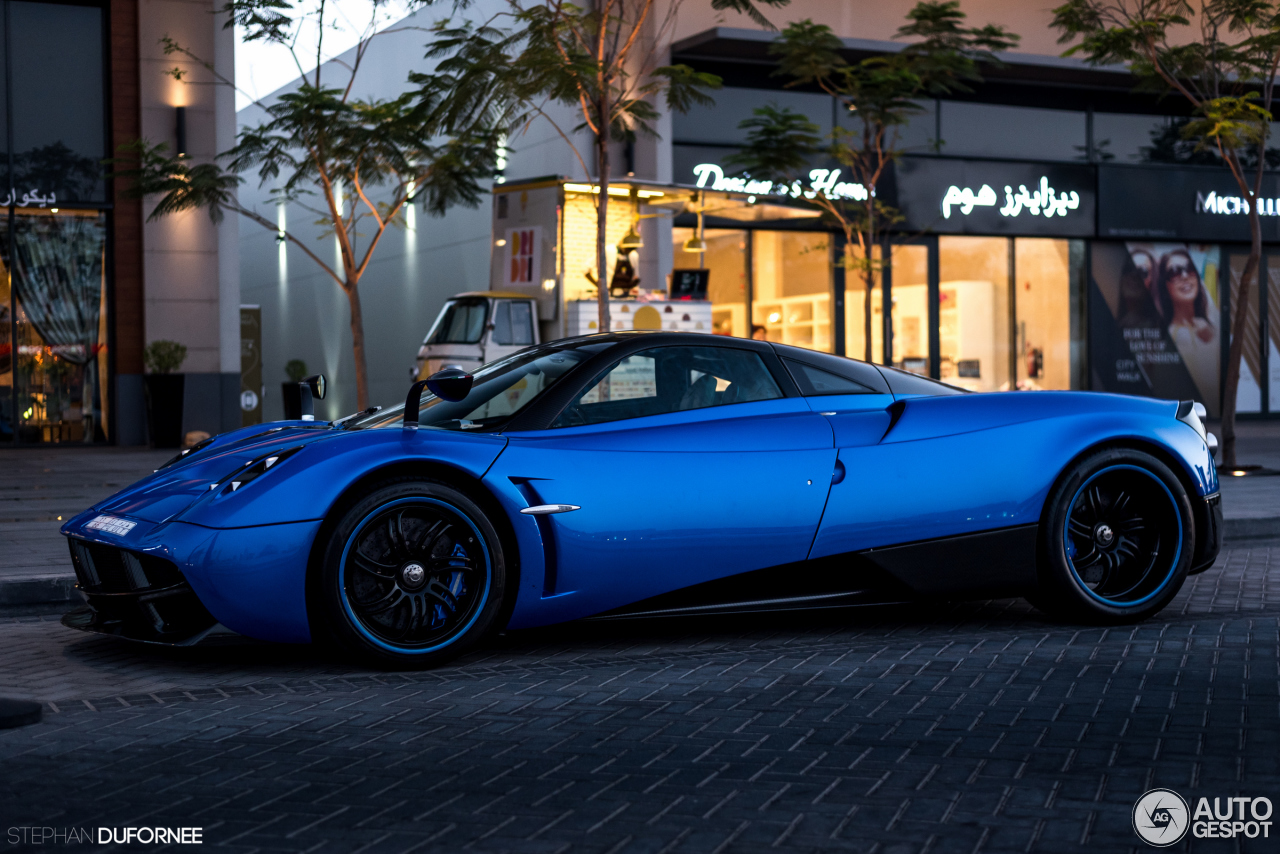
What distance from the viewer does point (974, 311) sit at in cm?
2612

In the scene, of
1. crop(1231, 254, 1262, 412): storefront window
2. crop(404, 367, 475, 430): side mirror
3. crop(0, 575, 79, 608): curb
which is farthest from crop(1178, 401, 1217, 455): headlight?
crop(1231, 254, 1262, 412): storefront window

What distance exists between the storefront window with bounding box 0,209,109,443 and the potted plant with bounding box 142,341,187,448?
1165 mm

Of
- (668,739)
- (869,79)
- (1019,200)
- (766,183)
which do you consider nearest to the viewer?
(668,739)

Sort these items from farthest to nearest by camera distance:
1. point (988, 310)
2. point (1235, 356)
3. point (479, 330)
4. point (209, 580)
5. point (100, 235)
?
1. point (988, 310)
2. point (100, 235)
3. point (479, 330)
4. point (1235, 356)
5. point (209, 580)

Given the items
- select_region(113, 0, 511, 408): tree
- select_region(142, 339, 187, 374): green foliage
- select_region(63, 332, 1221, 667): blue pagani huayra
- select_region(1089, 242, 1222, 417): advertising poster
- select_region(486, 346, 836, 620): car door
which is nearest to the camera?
select_region(63, 332, 1221, 667): blue pagani huayra

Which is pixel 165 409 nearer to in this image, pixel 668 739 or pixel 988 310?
pixel 988 310

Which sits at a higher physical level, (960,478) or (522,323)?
(522,323)

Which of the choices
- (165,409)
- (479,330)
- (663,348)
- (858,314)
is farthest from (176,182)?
(663,348)

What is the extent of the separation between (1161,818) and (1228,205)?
2720cm

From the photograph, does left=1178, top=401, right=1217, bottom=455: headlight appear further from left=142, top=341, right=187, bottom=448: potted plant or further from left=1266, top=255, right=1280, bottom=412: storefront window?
left=1266, top=255, right=1280, bottom=412: storefront window

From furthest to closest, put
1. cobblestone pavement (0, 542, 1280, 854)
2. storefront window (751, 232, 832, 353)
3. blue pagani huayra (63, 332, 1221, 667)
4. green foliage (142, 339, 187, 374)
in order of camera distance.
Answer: storefront window (751, 232, 832, 353) → green foliage (142, 339, 187, 374) → blue pagani huayra (63, 332, 1221, 667) → cobblestone pavement (0, 542, 1280, 854)

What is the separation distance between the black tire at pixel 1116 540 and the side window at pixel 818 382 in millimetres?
960

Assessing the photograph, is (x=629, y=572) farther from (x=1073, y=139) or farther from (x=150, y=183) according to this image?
(x=1073, y=139)

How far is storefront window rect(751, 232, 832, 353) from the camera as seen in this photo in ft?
79.4
